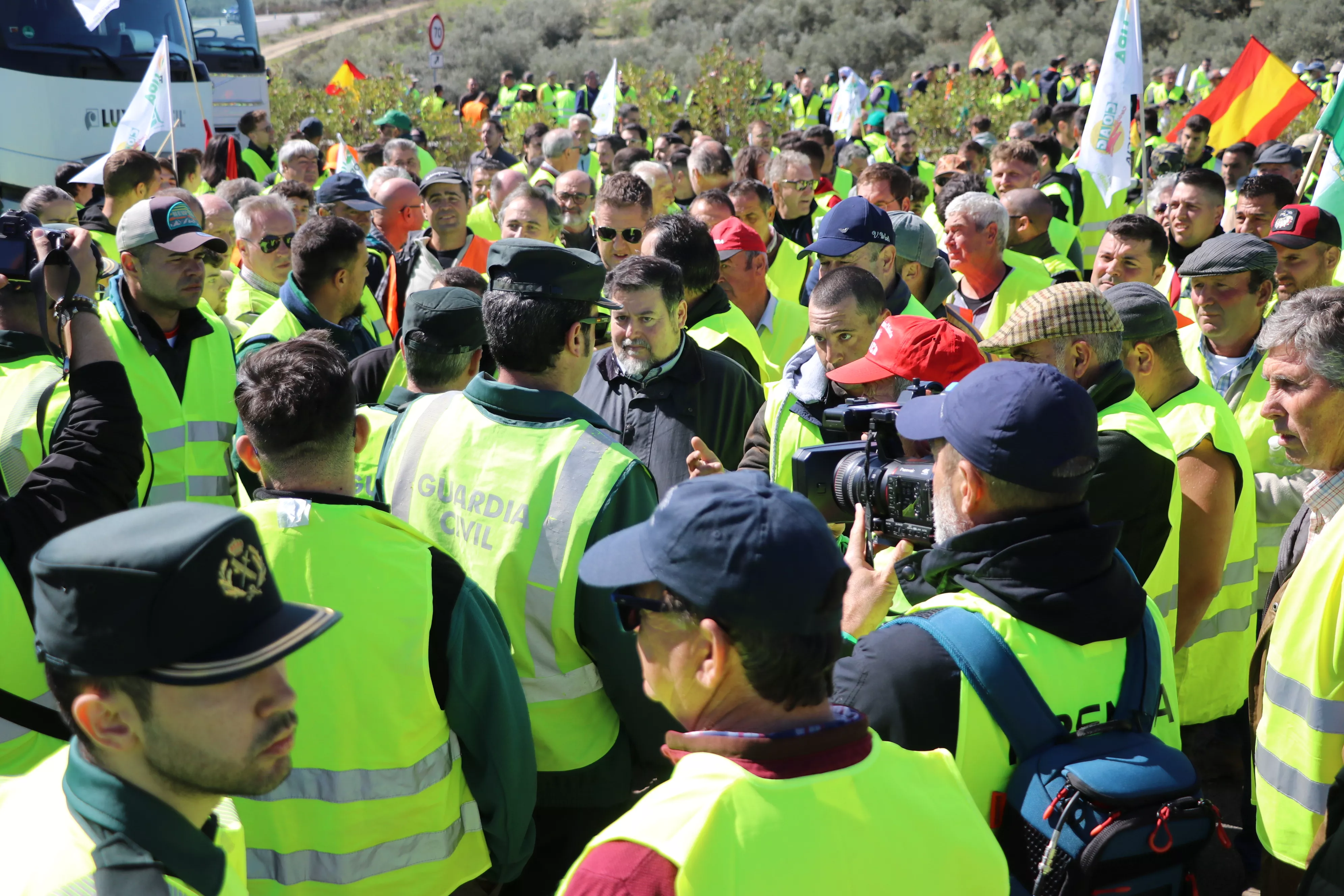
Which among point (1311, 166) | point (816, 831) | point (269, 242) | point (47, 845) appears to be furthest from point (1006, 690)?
point (1311, 166)

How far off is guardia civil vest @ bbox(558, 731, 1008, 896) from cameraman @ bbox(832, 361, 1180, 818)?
395 mm

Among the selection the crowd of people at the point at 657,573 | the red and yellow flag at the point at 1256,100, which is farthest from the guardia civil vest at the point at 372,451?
the red and yellow flag at the point at 1256,100

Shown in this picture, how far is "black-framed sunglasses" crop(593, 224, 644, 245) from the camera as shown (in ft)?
22.6

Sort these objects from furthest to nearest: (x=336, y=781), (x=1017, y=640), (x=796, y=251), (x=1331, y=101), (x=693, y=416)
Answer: (x=796, y=251), (x=1331, y=101), (x=693, y=416), (x=336, y=781), (x=1017, y=640)

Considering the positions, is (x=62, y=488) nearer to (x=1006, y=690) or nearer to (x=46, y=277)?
(x=46, y=277)

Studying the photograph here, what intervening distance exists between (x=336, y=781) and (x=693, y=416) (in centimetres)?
232

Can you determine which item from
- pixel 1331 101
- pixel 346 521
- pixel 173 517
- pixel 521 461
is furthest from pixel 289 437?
pixel 1331 101

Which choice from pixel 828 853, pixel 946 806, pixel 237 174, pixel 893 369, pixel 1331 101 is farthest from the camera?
pixel 237 174

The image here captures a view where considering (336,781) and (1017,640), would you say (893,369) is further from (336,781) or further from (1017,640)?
(336,781)

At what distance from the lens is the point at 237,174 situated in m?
12.2

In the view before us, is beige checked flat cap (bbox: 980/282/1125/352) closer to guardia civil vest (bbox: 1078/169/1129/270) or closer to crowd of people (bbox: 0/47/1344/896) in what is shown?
crowd of people (bbox: 0/47/1344/896)

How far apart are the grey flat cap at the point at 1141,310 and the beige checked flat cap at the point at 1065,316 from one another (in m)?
0.38

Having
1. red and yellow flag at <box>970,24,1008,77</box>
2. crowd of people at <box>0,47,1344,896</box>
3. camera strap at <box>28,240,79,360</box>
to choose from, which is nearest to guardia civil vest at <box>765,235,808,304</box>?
crowd of people at <box>0,47,1344,896</box>

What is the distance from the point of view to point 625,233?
6883 mm
